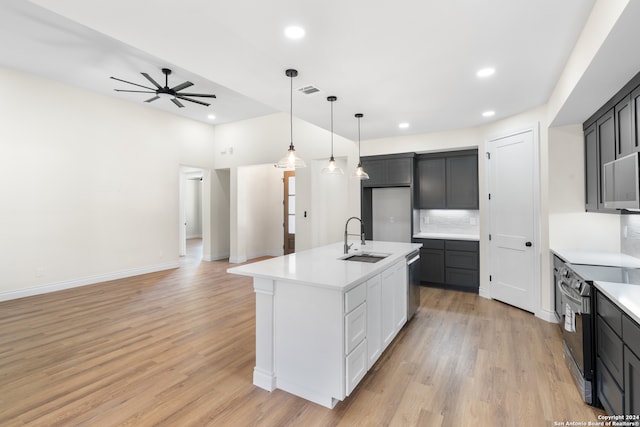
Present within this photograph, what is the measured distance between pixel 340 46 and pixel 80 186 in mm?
5139

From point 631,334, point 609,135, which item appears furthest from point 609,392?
point 609,135

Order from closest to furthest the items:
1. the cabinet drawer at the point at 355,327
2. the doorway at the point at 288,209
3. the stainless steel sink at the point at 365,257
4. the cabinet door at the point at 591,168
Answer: the cabinet drawer at the point at 355,327 < the cabinet door at the point at 591,168 < the stainless steel sink at the point at 365,257 < the doorway at the point at 288,209

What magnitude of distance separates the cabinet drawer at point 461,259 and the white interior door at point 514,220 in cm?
29

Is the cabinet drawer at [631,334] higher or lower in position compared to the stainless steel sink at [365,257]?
lower

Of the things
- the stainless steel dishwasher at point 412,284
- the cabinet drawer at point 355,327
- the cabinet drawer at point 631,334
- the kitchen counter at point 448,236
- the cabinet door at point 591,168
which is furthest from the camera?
the kitchen counter at point 448,236

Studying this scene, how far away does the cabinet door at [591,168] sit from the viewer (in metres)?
3.01

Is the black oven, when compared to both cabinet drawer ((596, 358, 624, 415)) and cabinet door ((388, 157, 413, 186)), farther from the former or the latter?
cabinet door ((388, 157, 413, 186))

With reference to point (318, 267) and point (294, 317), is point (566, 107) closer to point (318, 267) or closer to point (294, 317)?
point (318, 267)

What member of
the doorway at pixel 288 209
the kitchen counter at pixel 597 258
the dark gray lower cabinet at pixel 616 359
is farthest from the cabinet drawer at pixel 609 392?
the doorway at pixel 288 209

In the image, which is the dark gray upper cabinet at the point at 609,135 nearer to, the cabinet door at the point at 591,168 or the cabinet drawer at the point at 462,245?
the cabinet door at the point at 591,168

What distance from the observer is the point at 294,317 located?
2188mm

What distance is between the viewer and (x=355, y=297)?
2.16m

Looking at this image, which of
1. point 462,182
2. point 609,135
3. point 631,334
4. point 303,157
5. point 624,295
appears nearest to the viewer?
point 631,334

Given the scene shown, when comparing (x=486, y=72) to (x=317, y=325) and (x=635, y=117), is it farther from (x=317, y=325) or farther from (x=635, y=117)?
(x=317, y=325)
